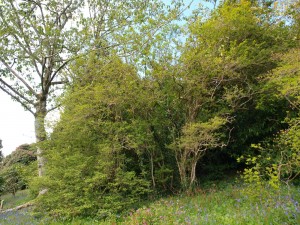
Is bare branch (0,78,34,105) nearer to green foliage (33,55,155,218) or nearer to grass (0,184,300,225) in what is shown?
green foliage (33,55,155,218)

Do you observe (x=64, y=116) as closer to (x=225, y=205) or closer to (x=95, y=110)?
(x=95, y=110)

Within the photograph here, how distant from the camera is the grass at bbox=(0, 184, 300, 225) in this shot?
388 cm

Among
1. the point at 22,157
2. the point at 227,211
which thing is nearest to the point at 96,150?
the point at 227,211

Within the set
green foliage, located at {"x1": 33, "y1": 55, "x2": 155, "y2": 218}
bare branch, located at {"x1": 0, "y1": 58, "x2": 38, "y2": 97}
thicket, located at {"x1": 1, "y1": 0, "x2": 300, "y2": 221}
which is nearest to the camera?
green foliage, located at {"x1": 33, "y1": 55, "x2": 155, "y2": 218}

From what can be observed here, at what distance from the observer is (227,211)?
4695 mm

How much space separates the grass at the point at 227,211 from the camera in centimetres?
388

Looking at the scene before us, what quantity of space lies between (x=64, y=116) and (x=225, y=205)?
14.5ft

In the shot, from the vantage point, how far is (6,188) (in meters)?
14.4

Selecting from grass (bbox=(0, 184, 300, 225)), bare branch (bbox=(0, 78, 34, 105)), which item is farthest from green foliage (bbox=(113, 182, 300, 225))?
bare branch (bbox=(0, 78, 34, 105))

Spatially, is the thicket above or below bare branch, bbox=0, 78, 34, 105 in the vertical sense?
below

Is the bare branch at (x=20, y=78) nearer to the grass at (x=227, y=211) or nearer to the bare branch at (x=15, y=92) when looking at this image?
the bare branch at (x=15, y=92)

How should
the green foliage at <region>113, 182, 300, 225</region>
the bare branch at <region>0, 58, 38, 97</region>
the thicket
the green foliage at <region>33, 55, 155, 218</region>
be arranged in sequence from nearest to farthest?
the green foliage at <region>113, 182, 300, 225</region>, the green foliage at <region>33, 55, 155, 218</region>, the thicket, the bare branch at <region>0, 58, 38, 97</region>

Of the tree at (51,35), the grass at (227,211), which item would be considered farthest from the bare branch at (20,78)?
the grass at (227,211)

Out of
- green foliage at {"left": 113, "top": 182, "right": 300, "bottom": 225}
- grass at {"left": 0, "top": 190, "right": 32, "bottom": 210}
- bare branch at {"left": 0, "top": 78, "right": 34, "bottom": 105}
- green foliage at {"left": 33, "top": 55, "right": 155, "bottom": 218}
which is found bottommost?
green foliage at {"left": 113, "top": 182, "right": 300, "bottom": 225}
